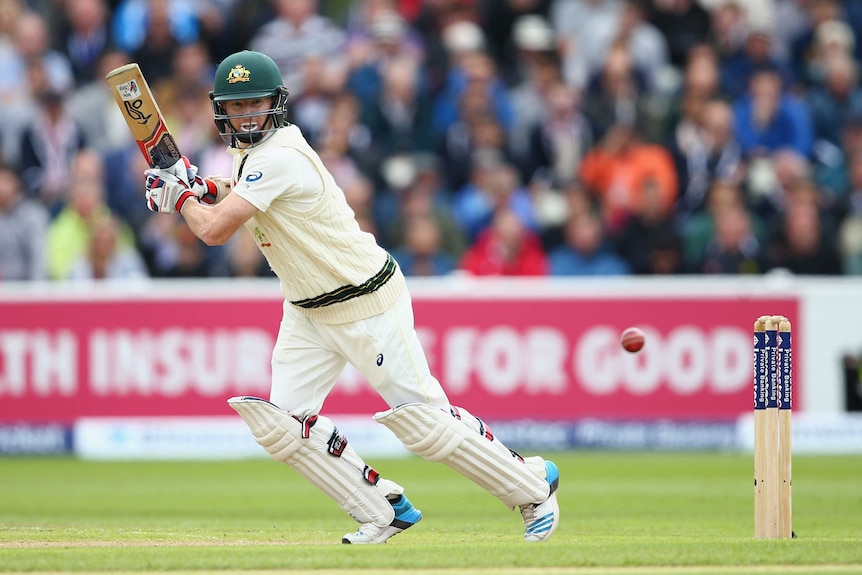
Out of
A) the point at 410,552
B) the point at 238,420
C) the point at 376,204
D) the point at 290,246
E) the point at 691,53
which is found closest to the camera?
the point at 410,552

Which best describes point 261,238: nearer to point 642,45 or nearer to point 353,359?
point 353,359

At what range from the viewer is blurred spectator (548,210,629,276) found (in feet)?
42.1

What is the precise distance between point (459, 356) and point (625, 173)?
2.60m

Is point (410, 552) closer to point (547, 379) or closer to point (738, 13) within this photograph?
point (547, 379)

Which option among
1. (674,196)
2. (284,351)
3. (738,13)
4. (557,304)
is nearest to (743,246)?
(674,196)

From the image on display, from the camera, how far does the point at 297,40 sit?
14.6m

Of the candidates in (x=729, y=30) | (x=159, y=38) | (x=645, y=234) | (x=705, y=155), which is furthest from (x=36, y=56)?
(x=729, y=30)

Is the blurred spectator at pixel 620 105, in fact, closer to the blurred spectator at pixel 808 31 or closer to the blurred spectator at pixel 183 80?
the blurred spectator at pixel 808 31

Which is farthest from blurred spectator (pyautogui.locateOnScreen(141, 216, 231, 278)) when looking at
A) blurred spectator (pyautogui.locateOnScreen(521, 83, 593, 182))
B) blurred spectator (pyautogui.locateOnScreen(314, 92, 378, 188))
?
blurred spectator (pyautogui.locateOnScreen(521, 83, 593, 182))

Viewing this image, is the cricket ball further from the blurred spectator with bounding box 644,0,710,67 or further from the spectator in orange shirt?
the blurred spectator with bounding box 644,0,710,67

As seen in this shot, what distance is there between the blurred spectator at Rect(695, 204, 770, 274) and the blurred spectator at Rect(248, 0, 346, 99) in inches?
161

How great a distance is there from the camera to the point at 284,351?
658 centimetres

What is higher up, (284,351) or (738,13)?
(738,13)

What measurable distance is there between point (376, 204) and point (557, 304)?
218 cm
